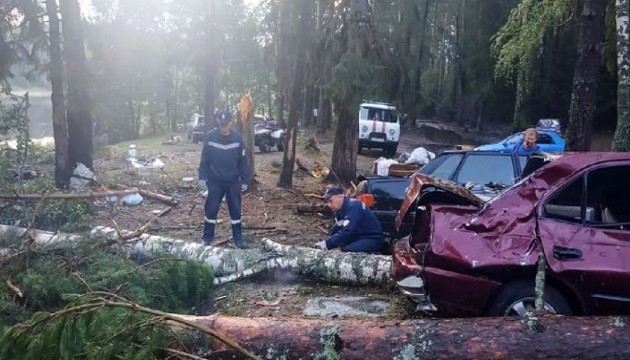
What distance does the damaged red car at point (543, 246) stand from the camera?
4500 millimetres

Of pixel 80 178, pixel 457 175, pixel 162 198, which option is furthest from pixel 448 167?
pixel 80 178

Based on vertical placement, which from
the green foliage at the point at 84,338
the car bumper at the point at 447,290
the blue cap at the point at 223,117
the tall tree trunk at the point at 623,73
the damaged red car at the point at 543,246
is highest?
the tall tree trunk at the point at 623,73

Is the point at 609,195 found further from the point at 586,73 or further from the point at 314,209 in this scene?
the point at 314,209

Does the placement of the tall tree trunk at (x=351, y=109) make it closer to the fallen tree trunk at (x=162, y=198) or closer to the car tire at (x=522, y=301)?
the fallen tree trunk at (x=162, y=198)

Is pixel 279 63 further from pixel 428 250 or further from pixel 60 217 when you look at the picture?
pixel 428 250

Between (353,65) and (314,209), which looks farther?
(353,65)

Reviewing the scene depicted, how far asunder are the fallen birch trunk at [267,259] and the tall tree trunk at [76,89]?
311 inches

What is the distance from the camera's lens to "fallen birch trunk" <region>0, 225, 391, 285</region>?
22.7 feet

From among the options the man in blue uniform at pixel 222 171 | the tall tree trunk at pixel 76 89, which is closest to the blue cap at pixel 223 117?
the man in blue uniform at pixel 222 171

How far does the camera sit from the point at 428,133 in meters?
35.8

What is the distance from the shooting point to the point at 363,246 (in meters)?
7.67

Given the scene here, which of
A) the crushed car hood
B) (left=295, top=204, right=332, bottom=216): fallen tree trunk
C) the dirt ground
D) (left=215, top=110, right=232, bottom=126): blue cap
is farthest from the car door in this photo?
(left=295, top=204, right=332, bottom=216): fallen tree trunk

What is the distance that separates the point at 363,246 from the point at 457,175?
2.50 meters

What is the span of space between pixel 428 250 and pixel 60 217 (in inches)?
264
